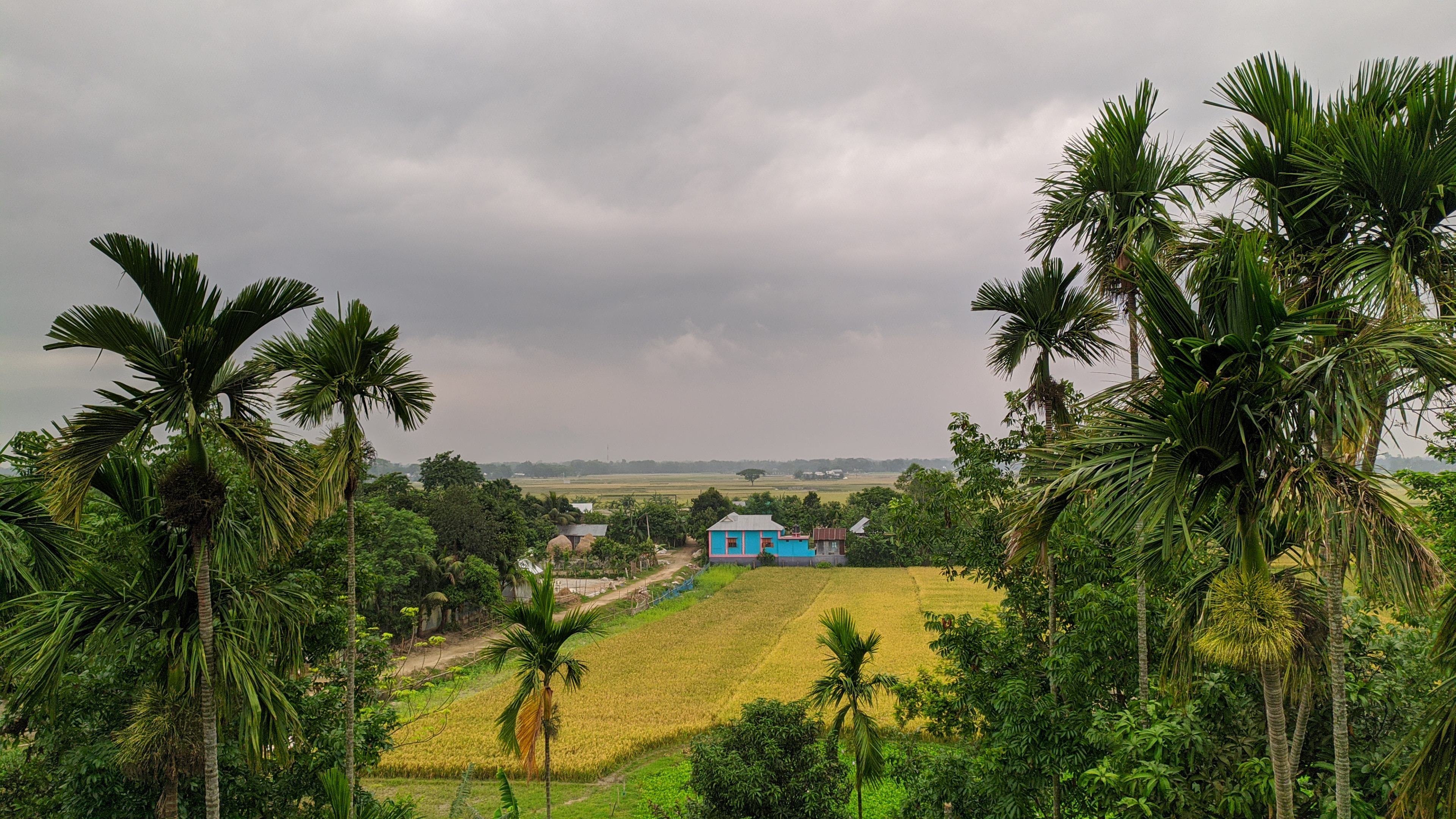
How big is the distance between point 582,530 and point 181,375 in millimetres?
66497

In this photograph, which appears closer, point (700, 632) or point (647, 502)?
point (700, 632)

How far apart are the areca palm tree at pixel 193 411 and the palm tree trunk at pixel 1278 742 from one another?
715cm

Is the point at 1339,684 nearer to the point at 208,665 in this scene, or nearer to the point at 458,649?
the point at 208,665

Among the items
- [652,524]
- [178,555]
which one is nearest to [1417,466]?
[178,555]

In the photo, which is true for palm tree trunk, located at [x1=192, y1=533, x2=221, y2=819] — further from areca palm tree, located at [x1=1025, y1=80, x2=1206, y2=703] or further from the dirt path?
the dirt path

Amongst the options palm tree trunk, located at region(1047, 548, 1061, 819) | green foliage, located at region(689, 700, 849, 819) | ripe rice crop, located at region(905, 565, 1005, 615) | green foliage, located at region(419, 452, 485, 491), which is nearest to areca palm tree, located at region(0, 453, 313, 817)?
green foliage, located at region(689, 700, 849, 819)

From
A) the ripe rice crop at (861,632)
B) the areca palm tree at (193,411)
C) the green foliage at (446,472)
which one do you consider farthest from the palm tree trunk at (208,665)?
the green foliage at (446,472)

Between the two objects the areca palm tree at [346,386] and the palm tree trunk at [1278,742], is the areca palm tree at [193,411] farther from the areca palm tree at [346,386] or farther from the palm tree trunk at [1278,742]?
the palm tree trunk at [1278,742]

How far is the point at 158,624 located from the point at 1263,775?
9004 mm

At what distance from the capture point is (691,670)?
26.0m

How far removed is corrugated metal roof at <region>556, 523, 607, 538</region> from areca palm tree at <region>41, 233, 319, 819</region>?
63084 mm

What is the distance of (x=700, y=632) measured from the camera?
33.1 m

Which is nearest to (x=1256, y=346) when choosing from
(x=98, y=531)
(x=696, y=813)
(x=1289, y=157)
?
(x=1289, y=157)

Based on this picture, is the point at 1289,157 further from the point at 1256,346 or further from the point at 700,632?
the point at 700,632
